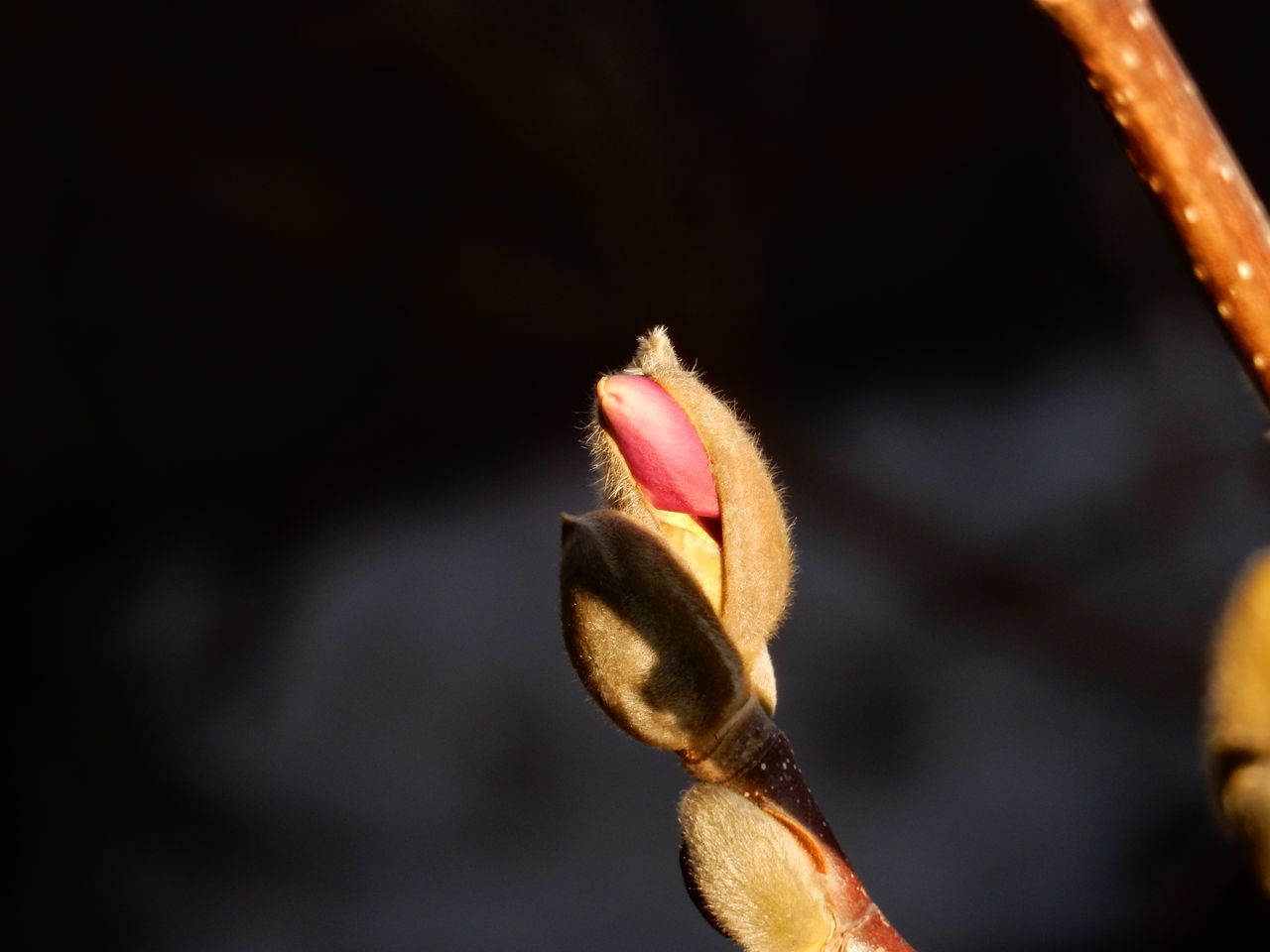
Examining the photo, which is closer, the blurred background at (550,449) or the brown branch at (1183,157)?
the brown branch at (1183,157)

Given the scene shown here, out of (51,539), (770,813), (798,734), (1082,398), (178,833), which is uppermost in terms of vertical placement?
(1082,398)

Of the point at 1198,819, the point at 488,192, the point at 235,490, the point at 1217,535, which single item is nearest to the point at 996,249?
the point at 1217,535

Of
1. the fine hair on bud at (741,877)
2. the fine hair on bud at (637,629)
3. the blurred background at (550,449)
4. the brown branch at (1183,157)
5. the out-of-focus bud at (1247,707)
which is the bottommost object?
the fine hair on bud at (741,877)

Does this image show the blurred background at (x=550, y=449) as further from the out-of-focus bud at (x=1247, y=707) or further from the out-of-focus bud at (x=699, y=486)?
the out-of-focus bud at (x=1247, y=707)

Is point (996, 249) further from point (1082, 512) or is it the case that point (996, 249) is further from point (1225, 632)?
point (1225, 632)

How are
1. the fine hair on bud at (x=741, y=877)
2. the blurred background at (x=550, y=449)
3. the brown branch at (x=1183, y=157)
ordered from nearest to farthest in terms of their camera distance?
the brown branch at (x=1183, y=157), the fine hair on bud at (x=741, y=877), the blurred background at (x=550, y=449)

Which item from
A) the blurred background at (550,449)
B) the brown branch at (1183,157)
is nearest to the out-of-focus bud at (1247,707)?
the brown branch at (1183,157)
